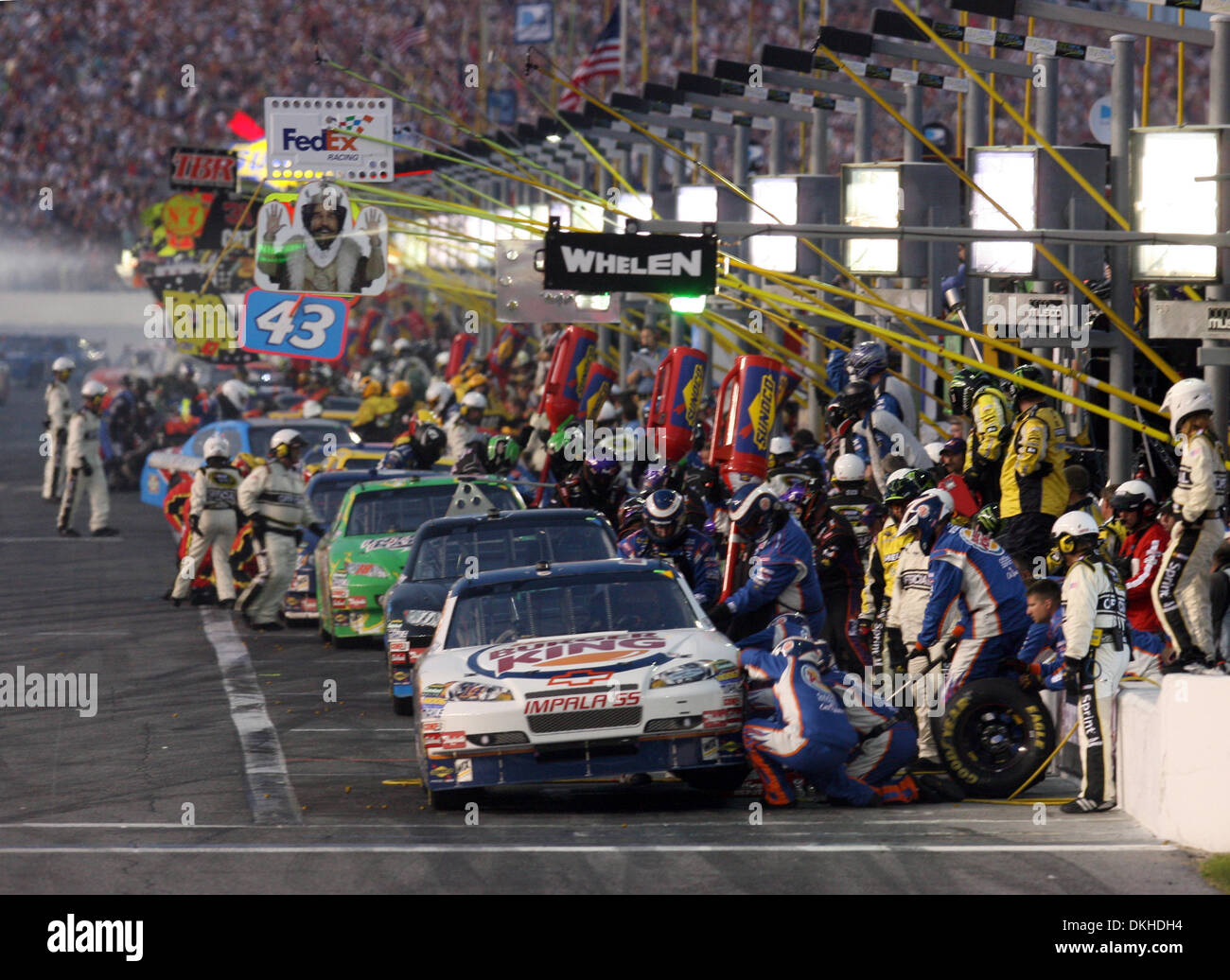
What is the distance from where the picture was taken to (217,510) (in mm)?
19641

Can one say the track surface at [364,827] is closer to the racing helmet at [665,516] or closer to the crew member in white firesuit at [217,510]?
the racing helmet at [665,516]

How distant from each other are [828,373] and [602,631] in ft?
20.6

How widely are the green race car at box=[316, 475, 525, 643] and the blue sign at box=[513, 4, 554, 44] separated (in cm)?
2471

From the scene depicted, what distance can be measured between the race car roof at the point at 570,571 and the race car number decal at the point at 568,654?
1.88ft

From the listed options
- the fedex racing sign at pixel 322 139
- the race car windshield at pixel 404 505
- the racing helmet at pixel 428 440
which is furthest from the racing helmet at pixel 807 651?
the fedex racing sign at pixel 322 139

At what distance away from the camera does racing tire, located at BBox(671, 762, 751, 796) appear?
10742mm

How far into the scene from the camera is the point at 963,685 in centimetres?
1108

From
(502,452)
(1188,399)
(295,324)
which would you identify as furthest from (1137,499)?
(295,324)

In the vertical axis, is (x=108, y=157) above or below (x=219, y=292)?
above

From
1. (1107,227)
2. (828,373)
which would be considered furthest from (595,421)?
(1107,227)

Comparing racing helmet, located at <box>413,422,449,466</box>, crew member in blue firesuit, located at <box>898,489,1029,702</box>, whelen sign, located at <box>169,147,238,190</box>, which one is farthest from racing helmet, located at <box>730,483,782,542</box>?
whelen sign, located at <box>169,147,238,190</box>

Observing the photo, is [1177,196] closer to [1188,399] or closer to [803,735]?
[1188,399]
